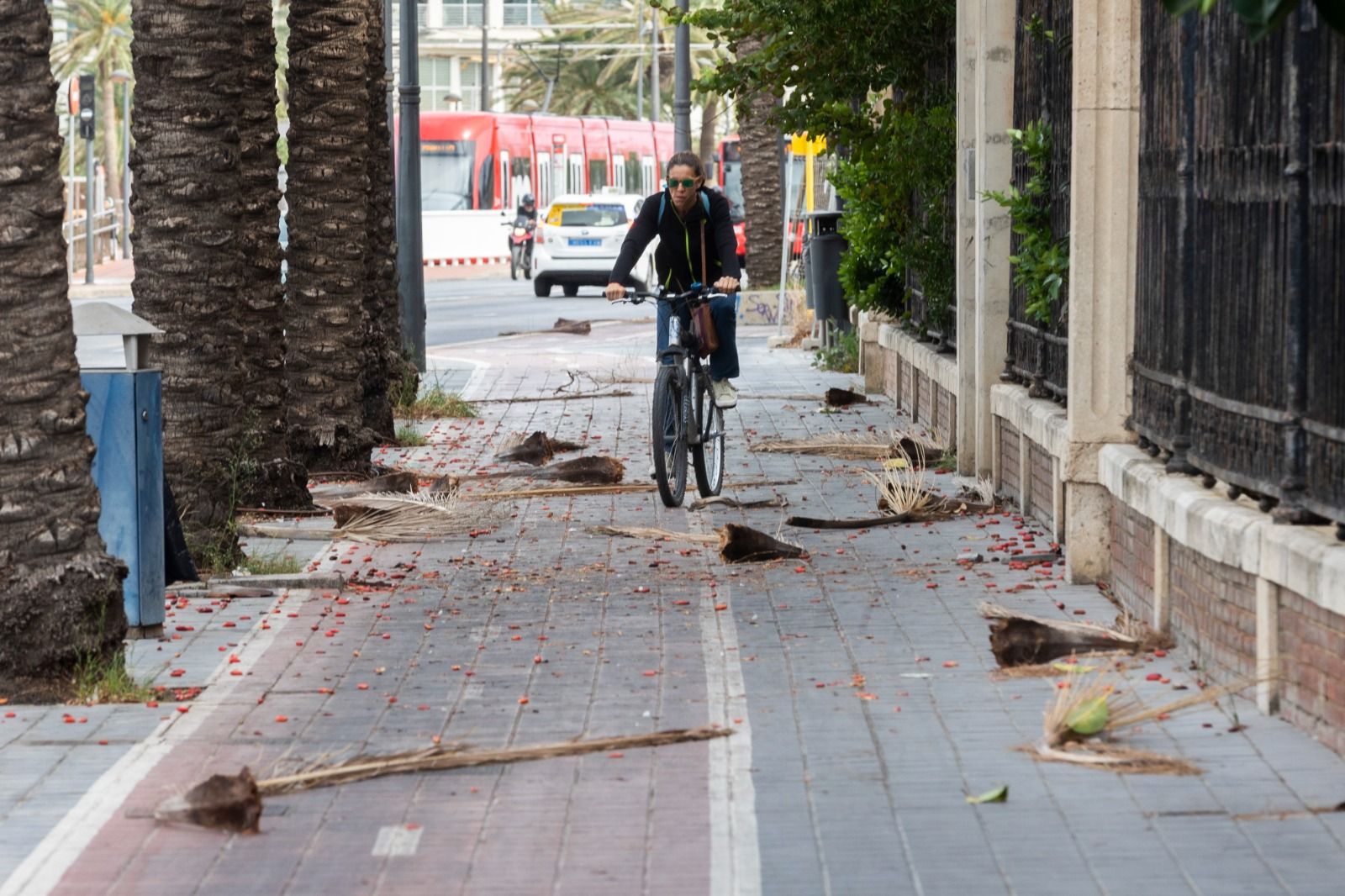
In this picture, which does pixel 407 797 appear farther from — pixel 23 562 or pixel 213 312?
pixel 213 312

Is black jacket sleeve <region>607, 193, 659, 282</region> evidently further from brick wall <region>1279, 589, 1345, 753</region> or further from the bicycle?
brick wall <region>1279, 589, 1345, 753</region>

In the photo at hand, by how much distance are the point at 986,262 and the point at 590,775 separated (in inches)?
254

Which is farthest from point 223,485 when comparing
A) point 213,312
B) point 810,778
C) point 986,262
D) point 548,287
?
point 548,287

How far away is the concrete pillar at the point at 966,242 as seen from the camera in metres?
12.9

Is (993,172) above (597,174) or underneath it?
underneath

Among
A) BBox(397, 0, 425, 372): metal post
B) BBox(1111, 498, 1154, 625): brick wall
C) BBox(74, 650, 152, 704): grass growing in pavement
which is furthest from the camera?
BBox(397, 0, 425, 372): metal post

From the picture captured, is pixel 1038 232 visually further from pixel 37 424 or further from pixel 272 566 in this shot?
pixel 37 424

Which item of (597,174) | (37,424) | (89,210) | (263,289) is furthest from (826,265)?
(597,174)

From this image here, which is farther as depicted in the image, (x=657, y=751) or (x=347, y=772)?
(x=657, y=751)

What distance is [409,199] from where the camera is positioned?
845 inches

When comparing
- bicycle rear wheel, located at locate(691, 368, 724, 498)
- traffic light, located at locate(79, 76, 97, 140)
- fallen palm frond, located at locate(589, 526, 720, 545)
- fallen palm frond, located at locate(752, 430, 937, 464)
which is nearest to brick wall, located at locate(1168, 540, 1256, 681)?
fallen palm frond, located at locate(589, 526, 720, 545)

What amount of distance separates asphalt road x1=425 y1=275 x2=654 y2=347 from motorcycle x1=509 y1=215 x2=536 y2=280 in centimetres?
154

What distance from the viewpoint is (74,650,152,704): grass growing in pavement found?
7.41 meters

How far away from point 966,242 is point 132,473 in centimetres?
618
